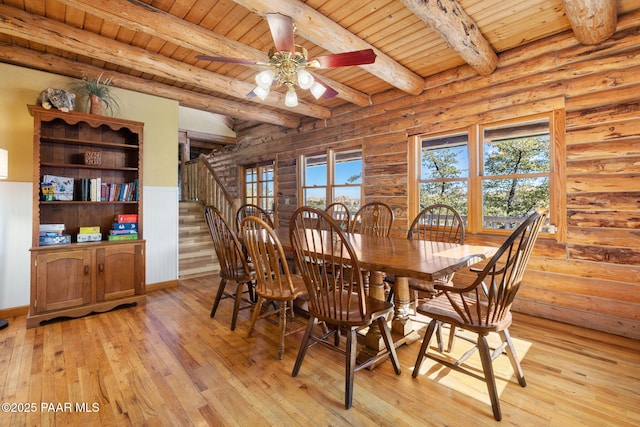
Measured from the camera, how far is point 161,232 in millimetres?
4105

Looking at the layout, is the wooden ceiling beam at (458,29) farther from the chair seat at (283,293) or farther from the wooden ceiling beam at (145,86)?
the wooden ceiling beam at (145,86)

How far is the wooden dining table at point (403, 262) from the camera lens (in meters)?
1.62

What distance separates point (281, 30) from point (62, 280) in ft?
10.5

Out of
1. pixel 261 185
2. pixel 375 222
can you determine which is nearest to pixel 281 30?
pixel 375 222

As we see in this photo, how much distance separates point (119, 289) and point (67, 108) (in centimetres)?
202

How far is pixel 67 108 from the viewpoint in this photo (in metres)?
3.07

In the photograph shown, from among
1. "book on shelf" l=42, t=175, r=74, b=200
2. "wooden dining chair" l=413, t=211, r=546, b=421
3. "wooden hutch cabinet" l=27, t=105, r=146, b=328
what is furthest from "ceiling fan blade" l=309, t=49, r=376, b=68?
"book on shelf" l=42, t=175, r=74, b=200

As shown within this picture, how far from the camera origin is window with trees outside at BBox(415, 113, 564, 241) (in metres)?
2.95

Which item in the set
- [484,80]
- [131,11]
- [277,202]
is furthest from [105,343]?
[484,80]

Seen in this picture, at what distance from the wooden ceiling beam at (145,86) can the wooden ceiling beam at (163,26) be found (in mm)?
1452

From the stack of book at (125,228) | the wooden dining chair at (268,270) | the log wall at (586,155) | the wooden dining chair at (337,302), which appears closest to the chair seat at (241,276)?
the wooden dining chair at (268,270)

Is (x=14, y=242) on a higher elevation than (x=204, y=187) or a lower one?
lower

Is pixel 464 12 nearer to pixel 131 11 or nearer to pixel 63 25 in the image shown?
pixel 131 11

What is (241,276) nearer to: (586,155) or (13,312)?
(13,312)
